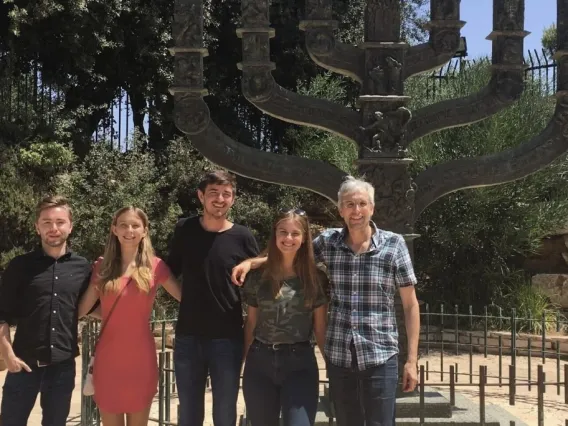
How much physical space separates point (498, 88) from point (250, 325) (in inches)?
95.7

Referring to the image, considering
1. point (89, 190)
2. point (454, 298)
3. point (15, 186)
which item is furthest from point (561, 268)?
point (15, 186)

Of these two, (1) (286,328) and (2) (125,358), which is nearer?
(1) (286,328)

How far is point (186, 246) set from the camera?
2723 mm

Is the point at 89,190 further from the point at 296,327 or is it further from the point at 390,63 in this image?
the point at 296,327

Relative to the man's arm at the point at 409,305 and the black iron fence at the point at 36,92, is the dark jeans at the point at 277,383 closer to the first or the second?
the man's arm at the point at 409,305

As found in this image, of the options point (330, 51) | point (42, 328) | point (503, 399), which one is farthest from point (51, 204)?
point (503, 399)

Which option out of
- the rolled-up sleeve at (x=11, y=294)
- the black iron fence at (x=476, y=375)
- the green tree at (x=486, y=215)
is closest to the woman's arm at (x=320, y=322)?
the black iron fence at (x=476, y=375)

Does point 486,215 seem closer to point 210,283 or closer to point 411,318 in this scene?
point 411,318

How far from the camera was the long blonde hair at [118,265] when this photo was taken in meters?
2.63

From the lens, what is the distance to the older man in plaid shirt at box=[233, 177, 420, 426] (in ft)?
7.91

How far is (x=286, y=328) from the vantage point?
2.47 metres

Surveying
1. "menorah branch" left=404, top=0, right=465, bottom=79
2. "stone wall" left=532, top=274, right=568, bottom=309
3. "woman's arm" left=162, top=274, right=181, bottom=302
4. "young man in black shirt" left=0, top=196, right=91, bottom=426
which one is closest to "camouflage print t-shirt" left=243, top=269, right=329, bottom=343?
"woman's arm" left=162, top=274, right=181, bottom=302

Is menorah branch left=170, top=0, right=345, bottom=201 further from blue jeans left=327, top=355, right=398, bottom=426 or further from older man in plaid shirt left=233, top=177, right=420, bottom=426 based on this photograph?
blue jeans left=327, top=355, right=398, bottom=426

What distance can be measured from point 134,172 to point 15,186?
5.35 ft
